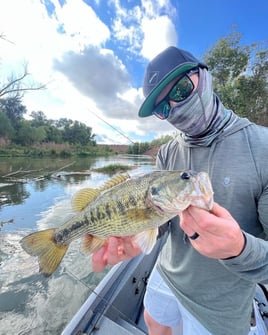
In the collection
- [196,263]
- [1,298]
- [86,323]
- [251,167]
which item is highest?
[251,167]

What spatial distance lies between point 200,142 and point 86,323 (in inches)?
67.1

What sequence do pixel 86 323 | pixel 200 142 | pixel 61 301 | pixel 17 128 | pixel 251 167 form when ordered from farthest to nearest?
pixel 17 128 → pixel 61 301 → pixel 86 323 → pixel 200 142 → pixel 251 167

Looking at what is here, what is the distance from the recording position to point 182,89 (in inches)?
55.0

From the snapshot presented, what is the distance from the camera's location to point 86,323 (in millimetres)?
1855

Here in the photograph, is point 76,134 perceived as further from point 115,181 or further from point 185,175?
point 185,175

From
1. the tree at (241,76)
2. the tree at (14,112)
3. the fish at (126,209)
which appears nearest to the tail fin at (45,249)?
the fish at (126,209)

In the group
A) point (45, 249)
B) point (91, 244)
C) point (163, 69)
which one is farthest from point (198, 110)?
point (45, 249)

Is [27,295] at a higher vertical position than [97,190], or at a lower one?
lower

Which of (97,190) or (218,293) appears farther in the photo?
(97,190)

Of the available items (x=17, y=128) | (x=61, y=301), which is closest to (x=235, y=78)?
(x=61, y=301)

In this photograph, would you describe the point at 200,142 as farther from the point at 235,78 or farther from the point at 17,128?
the point at 17,128

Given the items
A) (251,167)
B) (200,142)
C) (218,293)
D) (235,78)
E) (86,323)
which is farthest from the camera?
(235,78)

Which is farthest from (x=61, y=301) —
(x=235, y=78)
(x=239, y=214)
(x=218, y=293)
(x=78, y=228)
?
(x=235, y=78)

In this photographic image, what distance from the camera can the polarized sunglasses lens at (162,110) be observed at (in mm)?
1446
